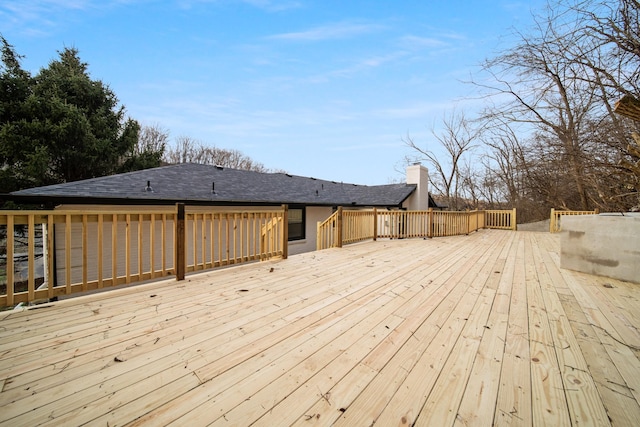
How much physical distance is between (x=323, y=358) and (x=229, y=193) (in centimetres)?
786

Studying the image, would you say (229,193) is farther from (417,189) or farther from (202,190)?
(417,189)

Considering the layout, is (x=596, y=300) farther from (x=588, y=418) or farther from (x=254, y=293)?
(x=254, y=293)

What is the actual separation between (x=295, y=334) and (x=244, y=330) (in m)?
0.46

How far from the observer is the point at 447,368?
166cm

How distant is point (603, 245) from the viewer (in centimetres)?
415

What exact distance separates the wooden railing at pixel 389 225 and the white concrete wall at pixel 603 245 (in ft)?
15.7

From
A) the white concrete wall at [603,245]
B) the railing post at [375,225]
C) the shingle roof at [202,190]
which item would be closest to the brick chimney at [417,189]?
the shingle roof at [202,190]

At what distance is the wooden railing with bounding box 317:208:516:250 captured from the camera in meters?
7.48

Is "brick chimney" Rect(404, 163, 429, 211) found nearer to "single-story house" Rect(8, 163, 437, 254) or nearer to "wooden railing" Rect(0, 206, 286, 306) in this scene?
"single-story house" Rect(8, 163, 437, 254)

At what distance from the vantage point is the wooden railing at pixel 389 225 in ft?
24.6

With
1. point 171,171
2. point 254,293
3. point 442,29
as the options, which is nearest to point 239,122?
point 171,171

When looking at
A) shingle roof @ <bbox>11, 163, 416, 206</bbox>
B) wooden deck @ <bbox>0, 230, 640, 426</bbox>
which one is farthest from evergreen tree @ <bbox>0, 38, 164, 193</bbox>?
wooden deck @ <bbox>0, 230, 640, 426</bbox>

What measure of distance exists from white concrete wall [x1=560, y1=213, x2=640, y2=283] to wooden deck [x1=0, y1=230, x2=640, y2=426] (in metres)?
0.96

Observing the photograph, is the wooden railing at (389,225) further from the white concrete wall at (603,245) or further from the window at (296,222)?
the white concrete wall at (603,245)
